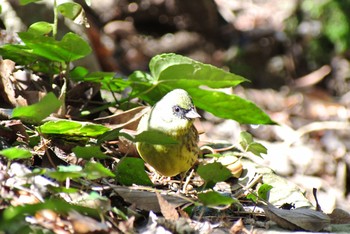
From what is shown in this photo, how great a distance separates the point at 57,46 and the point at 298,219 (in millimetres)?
1205

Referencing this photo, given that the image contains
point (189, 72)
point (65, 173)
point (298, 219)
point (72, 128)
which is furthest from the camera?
point (189, 72)

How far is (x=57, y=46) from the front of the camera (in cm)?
292

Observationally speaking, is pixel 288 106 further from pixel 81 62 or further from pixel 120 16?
pixel 81 62

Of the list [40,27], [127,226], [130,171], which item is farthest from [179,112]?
[127,226]

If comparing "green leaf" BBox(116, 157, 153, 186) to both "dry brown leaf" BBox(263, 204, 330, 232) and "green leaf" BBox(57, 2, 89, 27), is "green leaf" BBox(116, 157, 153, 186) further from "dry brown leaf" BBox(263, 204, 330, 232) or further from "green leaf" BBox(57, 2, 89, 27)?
"green leaf" BBox(57, 2, 89, 27)

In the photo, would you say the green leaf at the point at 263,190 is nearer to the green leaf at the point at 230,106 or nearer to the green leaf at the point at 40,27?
the green leaf at the point at 230,106

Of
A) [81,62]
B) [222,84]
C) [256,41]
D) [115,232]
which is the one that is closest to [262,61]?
[256,41]

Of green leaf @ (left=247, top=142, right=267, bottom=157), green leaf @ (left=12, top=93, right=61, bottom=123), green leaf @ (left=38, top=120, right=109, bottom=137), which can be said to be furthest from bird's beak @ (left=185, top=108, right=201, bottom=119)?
green leaf @ (left=12, top=93, right=61, bottom=123)

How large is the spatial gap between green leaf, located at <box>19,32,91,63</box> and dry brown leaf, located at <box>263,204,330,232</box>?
1.01 meters

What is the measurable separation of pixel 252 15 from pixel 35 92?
218 inches

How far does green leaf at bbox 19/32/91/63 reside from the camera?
2852 millimetres

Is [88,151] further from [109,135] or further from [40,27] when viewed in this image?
[40,27]

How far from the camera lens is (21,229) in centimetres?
190

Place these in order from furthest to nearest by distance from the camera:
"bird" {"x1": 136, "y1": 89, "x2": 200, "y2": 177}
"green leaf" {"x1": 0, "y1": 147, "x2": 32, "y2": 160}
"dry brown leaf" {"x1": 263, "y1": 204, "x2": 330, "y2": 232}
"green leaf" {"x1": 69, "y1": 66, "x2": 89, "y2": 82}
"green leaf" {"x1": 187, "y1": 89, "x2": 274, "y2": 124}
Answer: "green leaf" {"x1": 69, "y1": 66, "x2": 89, "y2": 82}, "green leaf" {"x1": 187, "y1": 89, "x2": 274, "y2": 124}, "bird" {"x1": 136, "y1": 89, "x2": 200, "y2": 177}, "dry brown leaf" {"x1": 263, "y1": 204, "x2": 330, "y2": 232}, "green leaf" {"x1": 0, "y1": 147, "x2": 32, "y2": 160}
